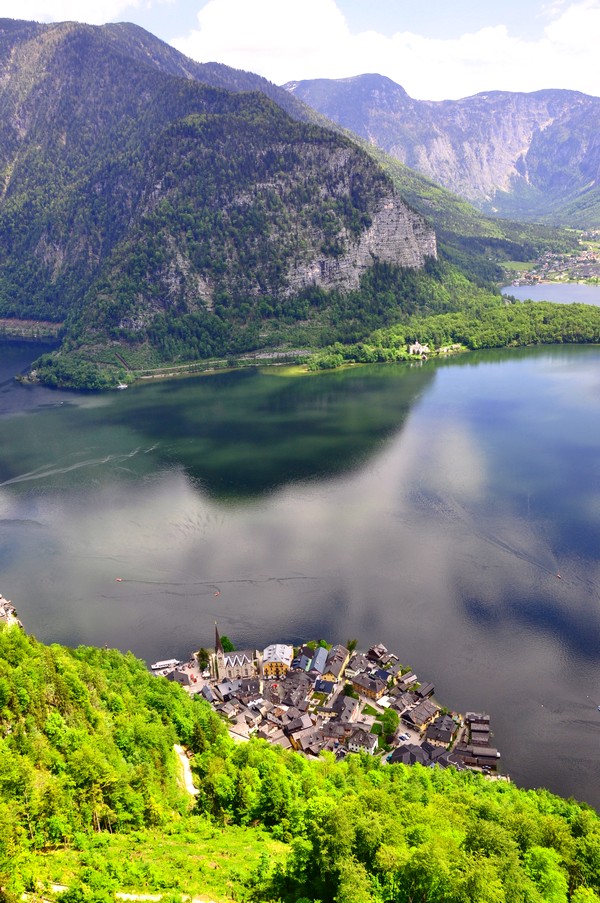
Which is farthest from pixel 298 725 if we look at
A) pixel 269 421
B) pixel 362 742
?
pixel 269 421

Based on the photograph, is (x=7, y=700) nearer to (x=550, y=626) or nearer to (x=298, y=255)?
(x=550, y=626)

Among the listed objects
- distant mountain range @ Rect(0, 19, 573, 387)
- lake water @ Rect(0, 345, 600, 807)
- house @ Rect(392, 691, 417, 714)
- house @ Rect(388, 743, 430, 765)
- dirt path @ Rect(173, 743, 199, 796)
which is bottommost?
house @ Rect(388, 743, 430, 765)

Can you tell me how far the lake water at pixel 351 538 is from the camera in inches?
1813

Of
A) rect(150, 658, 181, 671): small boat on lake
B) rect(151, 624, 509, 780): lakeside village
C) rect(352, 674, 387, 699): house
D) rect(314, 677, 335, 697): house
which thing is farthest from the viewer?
rect(150, 658, 181, 671): small boat on lake

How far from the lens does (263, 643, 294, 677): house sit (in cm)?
4628

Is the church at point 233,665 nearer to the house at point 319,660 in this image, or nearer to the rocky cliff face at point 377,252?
the house at point 319,660

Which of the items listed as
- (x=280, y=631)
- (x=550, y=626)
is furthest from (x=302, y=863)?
(x=550, y=626)

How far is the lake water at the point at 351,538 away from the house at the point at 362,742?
6165mm

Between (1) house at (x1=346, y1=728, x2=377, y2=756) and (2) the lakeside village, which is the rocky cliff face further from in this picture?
(1) house at (x1=346, y1=728, x2=377, y2=756)

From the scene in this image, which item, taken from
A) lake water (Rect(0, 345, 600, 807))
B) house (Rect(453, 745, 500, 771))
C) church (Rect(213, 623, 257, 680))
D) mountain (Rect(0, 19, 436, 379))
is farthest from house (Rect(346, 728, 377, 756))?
mountain (Rect(0, 19, 436, 379))

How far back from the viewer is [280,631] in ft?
165

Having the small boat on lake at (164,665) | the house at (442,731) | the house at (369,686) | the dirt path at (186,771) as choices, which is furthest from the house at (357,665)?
the dirt path at (186,771)

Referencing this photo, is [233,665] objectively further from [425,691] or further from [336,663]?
[425,691]

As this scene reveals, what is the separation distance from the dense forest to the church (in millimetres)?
7943
